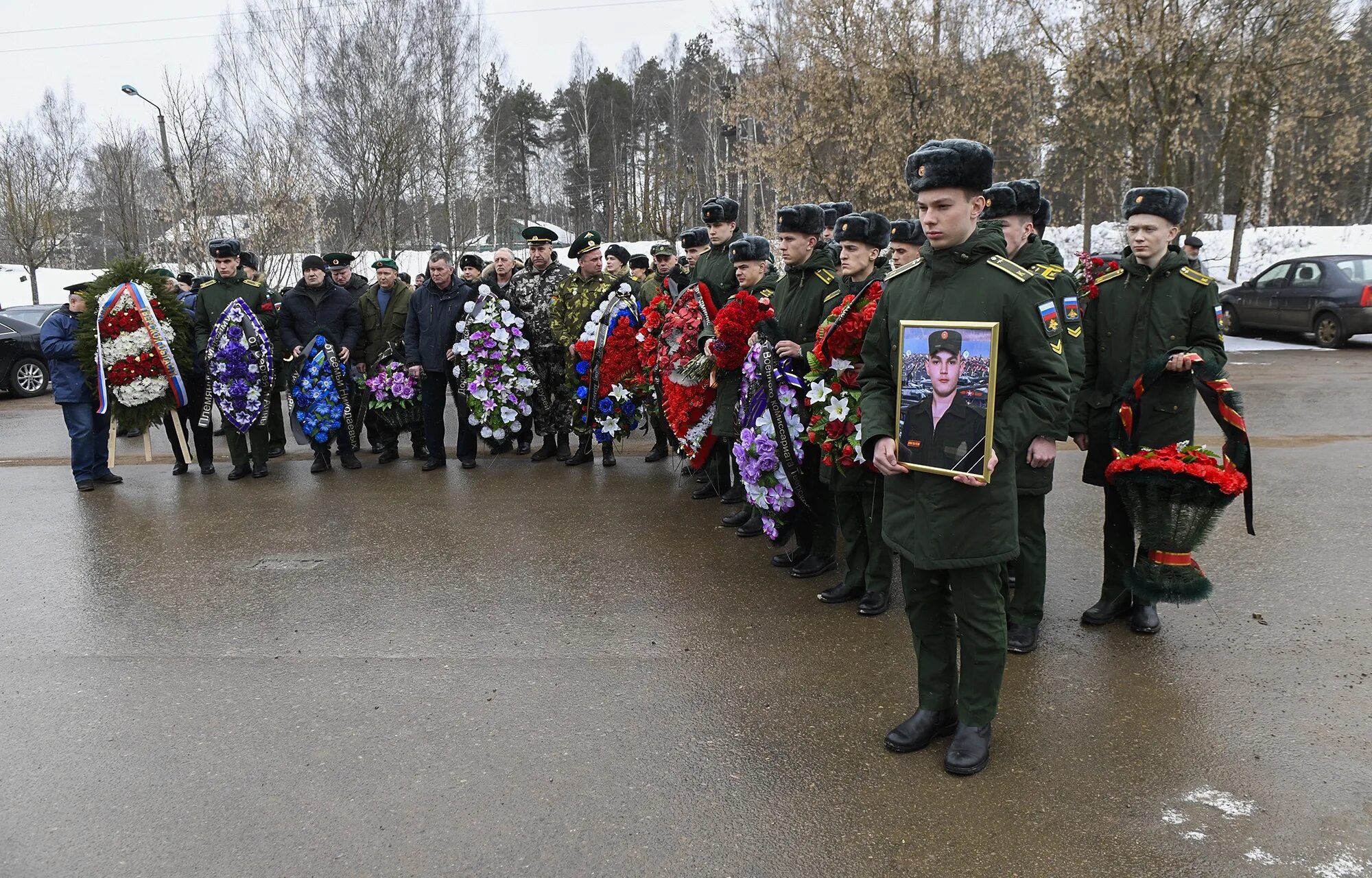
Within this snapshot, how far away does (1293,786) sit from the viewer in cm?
340

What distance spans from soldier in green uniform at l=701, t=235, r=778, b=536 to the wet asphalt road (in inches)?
32.2

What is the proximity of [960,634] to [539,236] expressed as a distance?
663 centimetres

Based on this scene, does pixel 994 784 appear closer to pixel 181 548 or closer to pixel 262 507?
pixel 181 548

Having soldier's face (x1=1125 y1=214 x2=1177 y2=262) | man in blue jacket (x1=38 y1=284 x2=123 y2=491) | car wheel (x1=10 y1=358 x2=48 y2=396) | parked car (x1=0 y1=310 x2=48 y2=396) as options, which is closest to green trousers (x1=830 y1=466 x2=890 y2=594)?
soldier's face (x1=1125 y1=214 x2=1177 y2=262)

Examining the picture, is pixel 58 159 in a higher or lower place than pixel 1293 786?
higher

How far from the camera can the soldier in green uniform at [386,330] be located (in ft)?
32.7

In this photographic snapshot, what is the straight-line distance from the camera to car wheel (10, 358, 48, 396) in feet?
55.5

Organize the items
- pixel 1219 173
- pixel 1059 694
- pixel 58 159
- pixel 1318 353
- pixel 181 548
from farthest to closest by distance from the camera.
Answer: pixel 58 159
pixel 1219 173
pixel 1318 353
pixel 181 548
pixel 1059 694

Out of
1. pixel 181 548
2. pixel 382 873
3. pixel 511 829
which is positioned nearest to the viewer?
pixel 382 873

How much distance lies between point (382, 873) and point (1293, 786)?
3.07 m

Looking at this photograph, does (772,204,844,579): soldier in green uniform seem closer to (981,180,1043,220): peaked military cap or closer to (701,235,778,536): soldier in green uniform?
(701,235,778,536): soldier in green uniform

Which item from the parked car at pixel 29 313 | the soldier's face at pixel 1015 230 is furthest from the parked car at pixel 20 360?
the soldier's face at pixel 1015 230

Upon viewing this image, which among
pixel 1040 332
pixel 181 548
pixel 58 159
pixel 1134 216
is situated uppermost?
pixel 58 159

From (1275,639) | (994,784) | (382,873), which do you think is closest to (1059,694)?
(994,784)
